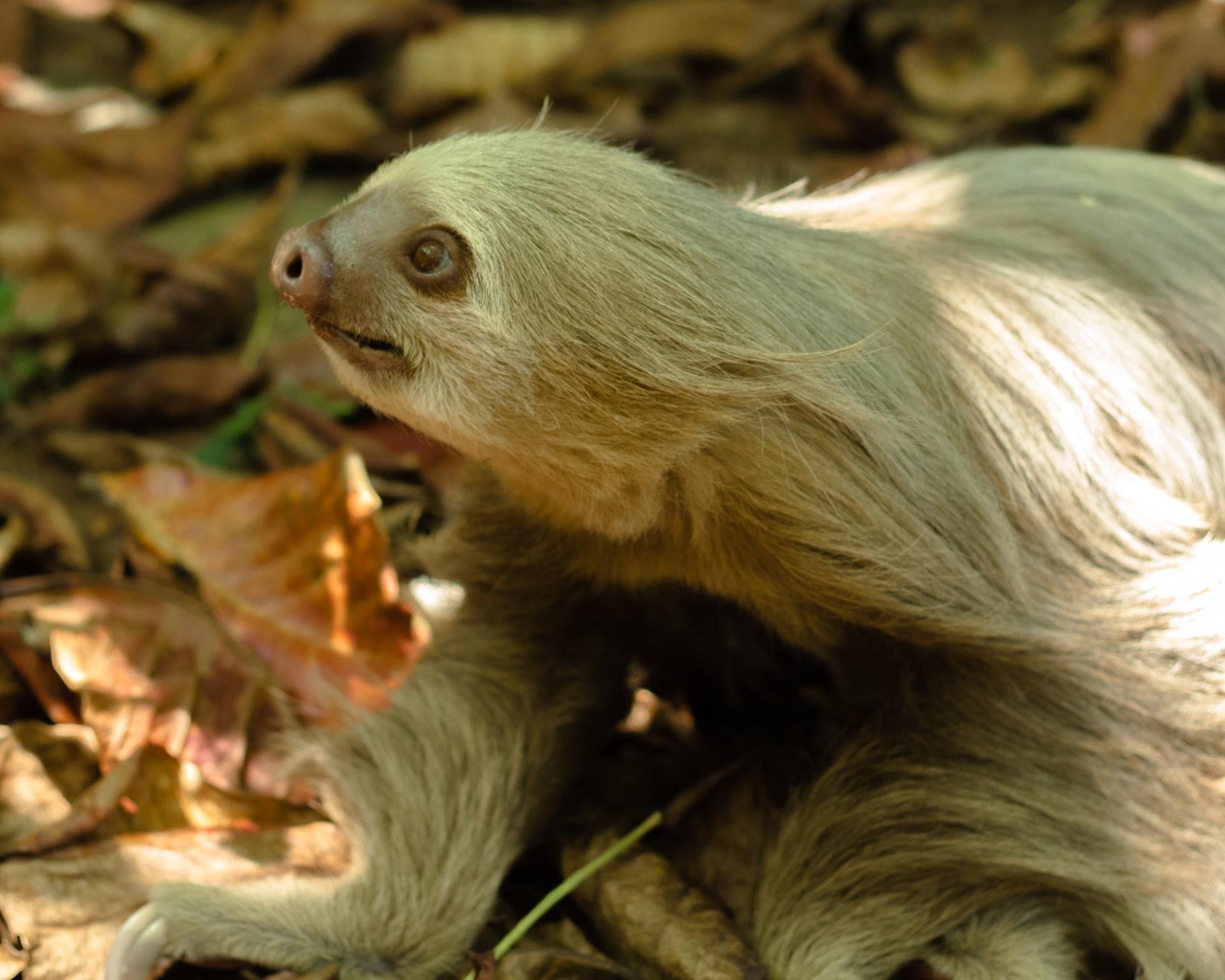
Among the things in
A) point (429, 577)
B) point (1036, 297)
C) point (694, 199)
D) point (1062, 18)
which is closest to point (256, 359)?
point (429, 577)

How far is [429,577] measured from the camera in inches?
130

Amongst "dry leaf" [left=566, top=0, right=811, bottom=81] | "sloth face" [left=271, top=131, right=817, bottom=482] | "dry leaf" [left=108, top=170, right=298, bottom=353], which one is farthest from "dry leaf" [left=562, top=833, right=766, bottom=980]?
"dry leaf" [left=566, top=0, right=811, bottom=81]

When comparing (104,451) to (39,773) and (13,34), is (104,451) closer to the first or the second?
(39,773)

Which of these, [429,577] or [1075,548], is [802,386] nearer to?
[1075,548]

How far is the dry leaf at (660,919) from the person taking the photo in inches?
99.6

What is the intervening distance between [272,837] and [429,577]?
0.73m

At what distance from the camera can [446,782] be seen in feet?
9.59

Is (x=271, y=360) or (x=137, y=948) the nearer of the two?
(x=137, y=948)

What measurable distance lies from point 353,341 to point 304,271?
0.50ft

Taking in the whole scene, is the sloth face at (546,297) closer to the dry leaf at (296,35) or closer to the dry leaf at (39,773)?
the dry leaf at (39,773)

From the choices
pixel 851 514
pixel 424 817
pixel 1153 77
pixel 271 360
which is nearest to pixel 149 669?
pixel 424 817

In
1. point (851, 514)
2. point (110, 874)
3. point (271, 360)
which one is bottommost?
point (110, 874)

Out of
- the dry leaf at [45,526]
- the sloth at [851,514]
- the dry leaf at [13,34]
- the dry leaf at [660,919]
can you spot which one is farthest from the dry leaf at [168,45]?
the dry leaf at [660,919]

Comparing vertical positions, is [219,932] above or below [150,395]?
below
